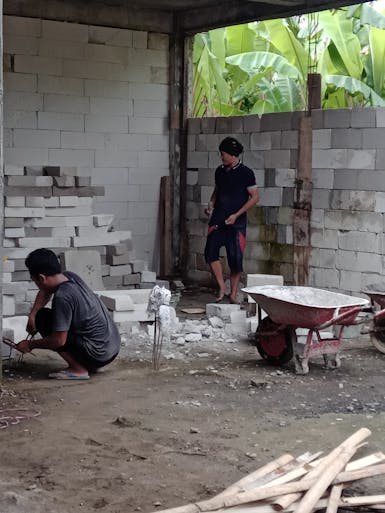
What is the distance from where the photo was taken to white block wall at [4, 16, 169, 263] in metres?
11.4

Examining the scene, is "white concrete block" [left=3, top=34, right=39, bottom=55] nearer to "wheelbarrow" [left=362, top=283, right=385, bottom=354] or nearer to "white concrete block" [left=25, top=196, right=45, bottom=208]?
"white concrete block" [left=25, top=196, right=45, bottom=208]

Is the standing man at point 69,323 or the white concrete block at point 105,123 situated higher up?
the white concrete block at point 105,123

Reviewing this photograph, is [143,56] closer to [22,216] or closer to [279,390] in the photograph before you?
[22,216]

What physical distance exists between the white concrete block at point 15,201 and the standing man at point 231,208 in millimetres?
2225

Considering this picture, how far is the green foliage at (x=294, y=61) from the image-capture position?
1209 centimetres

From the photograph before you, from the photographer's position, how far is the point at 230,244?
34.8ft

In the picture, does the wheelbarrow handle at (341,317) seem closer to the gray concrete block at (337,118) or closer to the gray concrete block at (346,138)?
the gray concrete block at (346,138)

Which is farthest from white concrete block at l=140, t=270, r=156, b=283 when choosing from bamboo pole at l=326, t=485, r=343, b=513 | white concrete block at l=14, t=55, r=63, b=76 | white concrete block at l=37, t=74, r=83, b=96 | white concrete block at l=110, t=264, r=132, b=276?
bamboo pole at l=326, t=485, r=343, b=513

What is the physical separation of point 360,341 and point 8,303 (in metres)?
3.63

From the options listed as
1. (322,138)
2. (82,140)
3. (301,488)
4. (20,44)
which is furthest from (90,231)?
(301,488)

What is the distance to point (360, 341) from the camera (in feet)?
29.3

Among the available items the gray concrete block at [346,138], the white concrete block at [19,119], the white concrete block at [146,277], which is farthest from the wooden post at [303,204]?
the white concrete block at [19,119]

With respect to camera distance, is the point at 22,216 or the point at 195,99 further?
the point at 195,99

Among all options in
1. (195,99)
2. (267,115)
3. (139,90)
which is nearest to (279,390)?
(267,115)
